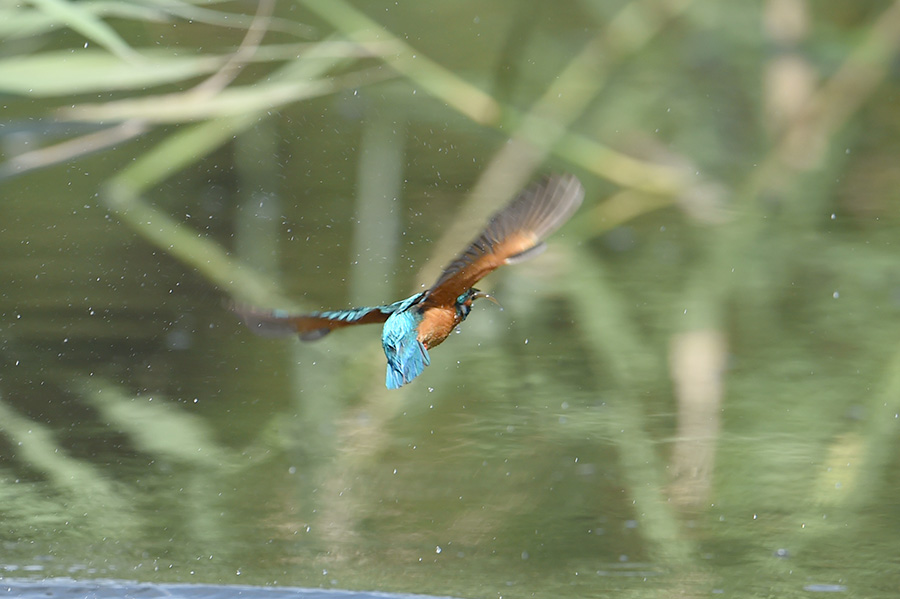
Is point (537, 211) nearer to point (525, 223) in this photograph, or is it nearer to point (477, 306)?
point (525, 223)

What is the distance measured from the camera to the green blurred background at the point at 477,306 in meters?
1.59

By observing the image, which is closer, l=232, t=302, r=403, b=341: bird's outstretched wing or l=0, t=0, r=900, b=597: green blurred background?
l=232, t=302, r=403, b=341: bird's outstretched wing

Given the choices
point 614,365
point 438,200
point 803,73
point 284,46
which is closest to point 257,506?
point 614,365

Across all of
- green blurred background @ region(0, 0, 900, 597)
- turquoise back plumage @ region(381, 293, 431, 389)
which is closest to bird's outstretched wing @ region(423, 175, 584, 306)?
turquoise back plumage @ region(381, 293, 431, 389)

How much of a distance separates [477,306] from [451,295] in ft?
3.43

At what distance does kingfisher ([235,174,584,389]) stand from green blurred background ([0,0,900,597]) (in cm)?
34

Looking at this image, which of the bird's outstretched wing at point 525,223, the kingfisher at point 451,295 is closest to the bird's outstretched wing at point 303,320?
the kingfisher at point 451,295

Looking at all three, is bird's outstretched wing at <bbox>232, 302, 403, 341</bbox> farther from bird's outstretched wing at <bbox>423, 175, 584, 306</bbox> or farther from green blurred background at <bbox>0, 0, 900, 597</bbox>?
green blurred background at <bbox>0, 0, 900, 597</bbox>

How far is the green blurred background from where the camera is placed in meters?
1.59

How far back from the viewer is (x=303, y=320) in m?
1.29

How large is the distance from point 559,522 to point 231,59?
6.05ft

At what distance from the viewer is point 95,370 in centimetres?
207

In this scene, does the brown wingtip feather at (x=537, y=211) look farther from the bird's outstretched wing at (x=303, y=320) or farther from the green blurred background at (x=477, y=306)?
the green blurred background at (x=477, y=306)

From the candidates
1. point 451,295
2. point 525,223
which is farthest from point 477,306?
point 525,223
